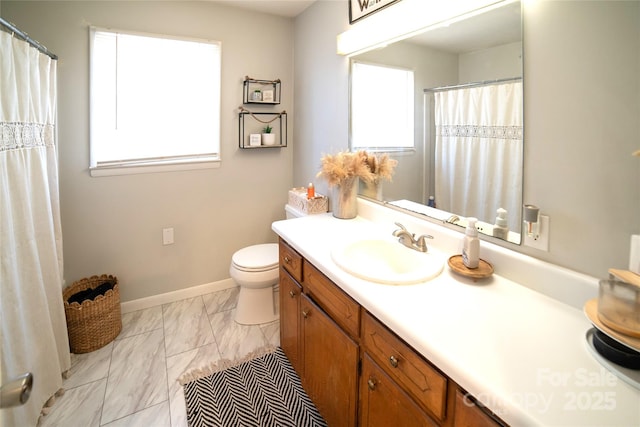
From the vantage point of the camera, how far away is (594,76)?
0.96 metres

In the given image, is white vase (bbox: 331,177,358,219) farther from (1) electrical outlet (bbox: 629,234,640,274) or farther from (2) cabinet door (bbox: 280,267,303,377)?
(1) electrical outlet (bbox: 629,234,640,274)

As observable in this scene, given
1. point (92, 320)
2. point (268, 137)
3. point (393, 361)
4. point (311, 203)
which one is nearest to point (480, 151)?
point (393, 361)

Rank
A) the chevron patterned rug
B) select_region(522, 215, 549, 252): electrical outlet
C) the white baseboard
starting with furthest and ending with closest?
the white baseboard, the chevron patterned rug, select_region(522, 215, 549, 252): electrical outlet

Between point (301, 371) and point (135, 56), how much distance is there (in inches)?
89.9

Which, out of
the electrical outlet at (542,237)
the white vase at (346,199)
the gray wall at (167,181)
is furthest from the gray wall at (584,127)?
the gray wall at (167,181)

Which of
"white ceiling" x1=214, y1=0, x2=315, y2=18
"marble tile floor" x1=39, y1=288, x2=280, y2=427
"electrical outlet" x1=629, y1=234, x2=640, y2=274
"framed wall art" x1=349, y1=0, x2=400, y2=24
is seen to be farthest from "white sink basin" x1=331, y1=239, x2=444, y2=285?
"white ceiling" x1=214, y1=0, x2=315, y2=18

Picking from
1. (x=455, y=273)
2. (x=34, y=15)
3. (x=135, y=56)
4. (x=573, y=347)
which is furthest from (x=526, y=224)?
(x=34, y=15)

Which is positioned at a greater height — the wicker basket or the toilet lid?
the toilet lid

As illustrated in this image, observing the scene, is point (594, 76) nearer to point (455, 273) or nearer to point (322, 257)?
point (455, 273)

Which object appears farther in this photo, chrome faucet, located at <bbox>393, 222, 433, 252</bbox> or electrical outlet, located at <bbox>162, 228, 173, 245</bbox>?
electrical outlet, located at <bbox>162, 228, 173, 245</bbox>

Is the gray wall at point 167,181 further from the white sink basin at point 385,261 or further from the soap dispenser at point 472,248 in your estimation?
the soap dispenser at point 472,248

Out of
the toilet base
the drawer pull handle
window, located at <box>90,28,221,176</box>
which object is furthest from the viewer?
the toilet base

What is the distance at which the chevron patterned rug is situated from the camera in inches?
63.7

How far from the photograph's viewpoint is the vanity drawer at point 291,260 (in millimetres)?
1621
